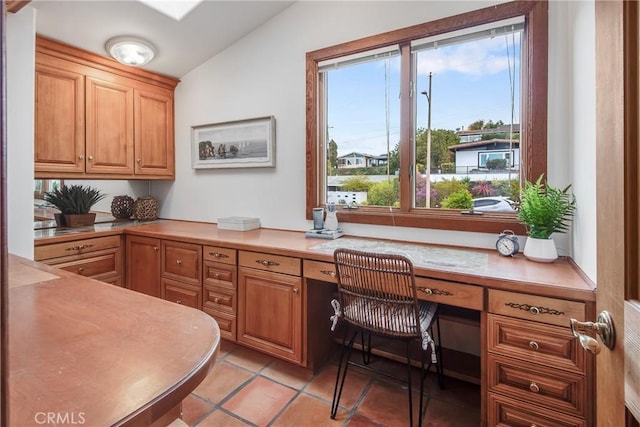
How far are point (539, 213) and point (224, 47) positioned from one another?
2884mm

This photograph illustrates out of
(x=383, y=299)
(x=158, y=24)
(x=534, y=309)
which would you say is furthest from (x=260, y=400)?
(x=158, y=24)

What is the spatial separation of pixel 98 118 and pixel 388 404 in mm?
3167

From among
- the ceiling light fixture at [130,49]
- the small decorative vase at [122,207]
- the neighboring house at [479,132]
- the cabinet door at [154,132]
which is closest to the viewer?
the neighboring house at [479,132]

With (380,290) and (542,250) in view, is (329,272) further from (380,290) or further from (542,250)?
(542,250)

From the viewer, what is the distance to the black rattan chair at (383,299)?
4.96 feet

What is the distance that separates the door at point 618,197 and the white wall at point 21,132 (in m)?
2.86

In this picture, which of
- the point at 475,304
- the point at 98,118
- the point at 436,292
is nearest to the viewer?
the point at 475,304

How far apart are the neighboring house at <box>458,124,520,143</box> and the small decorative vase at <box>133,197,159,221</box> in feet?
10.1

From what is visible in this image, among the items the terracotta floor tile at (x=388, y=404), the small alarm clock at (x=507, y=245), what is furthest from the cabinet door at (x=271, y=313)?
the small alarm clock at (x=507, y=245)

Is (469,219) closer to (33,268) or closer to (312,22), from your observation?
(312,22)

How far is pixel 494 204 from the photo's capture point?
2006mm

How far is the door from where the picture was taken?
573 mm

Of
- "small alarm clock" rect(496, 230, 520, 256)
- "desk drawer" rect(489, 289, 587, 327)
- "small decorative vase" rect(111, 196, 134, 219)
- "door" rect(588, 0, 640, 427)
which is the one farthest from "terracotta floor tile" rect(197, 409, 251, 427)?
"small decorative vase" rect(111, 196, 134, 219)

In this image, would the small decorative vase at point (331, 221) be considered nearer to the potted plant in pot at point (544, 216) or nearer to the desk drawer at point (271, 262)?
the desk drawer at point (271, 262)
